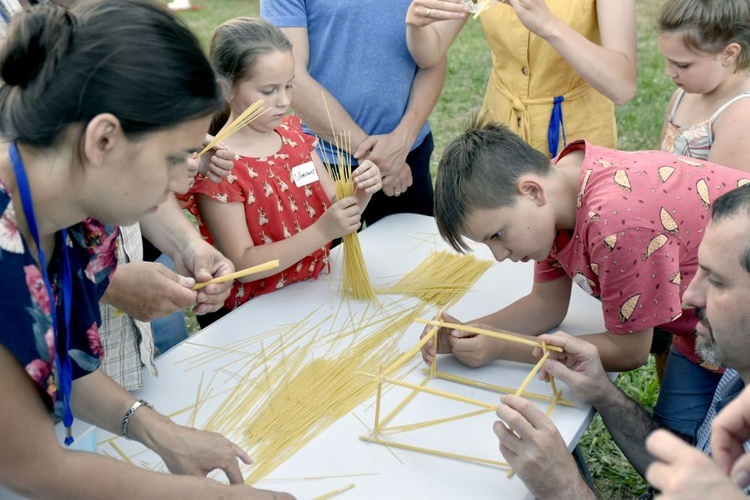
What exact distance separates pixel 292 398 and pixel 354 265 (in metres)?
0.62

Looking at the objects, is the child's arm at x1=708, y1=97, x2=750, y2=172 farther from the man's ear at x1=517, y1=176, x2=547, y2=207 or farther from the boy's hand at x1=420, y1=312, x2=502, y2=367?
the boy's hand at x1=420, y1=312, x2=502, y2=367

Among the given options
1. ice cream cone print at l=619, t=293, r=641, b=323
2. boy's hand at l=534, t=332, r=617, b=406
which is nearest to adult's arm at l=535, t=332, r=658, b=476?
boy's hand at l=534, t=332, r=617, b=406

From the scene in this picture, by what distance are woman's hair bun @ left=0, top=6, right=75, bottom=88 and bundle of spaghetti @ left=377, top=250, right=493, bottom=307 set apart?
1.37 metres

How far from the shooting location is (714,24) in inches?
104

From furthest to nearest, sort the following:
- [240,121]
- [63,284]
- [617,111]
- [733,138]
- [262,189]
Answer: [617,111] → [733,138] → [262,189] → [240,121] → [63,284]

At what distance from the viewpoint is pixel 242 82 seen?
243 cm

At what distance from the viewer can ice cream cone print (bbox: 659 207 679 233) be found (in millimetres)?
1887

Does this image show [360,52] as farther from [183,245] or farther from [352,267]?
[183,245]

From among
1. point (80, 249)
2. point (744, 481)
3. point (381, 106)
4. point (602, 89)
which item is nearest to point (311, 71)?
point (381, 106)

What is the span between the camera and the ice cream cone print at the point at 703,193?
2.00 m

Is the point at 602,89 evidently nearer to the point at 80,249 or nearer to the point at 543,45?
the point at 543,45

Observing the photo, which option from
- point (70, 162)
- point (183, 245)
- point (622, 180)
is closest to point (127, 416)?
point (70, 162)

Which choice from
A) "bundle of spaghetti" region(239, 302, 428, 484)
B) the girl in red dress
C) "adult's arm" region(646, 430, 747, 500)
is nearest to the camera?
"adult's arm" region(646, 430, 747, 500)

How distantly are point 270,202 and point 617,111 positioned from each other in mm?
4547
